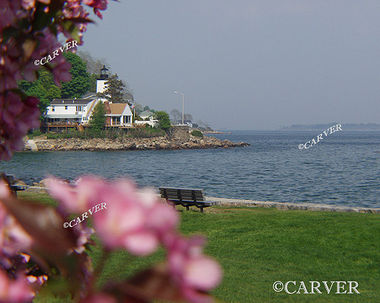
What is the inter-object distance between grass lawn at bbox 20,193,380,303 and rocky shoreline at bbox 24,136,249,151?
7761 centimetres

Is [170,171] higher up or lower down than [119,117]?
lower down

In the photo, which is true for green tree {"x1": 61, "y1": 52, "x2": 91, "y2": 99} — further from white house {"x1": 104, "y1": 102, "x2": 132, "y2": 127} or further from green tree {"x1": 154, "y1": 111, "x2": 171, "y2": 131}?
green tree {"x1": 154, "y1": 111, "x2": 171, "y2": 131}

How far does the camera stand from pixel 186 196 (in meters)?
15.5

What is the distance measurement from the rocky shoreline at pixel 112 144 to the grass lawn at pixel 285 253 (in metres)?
77.6

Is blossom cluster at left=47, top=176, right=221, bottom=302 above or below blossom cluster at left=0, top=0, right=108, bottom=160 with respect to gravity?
below

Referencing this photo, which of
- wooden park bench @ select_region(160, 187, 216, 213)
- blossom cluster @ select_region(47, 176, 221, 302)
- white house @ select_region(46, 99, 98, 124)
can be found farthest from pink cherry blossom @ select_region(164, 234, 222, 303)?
white house @ select_region(46, 99, 98, 124)

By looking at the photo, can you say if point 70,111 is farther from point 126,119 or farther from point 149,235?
point 149,235

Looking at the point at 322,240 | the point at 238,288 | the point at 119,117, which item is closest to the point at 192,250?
the point at 238,288

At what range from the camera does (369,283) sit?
776 centimetres

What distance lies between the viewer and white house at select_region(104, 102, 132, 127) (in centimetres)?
9906

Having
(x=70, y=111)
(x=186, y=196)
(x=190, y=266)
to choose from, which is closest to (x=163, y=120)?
(x=70, y=111)

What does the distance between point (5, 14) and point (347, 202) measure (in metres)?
28.6

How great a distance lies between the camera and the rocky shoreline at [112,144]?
8706 centimetres

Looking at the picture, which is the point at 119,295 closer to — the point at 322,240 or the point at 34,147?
the point at 322,240
